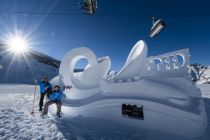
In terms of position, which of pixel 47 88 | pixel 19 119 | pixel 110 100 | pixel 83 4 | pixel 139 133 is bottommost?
pixel 139 133

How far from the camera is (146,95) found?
9.46 meters

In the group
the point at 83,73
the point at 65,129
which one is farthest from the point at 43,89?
the point at 65,129

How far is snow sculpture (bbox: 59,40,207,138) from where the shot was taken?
8.66 meters

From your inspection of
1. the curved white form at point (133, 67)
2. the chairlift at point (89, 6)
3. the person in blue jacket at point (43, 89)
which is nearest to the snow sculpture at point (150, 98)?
the curved white form at point (133, 67)

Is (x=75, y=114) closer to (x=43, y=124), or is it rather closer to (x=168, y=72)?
(x=43, y=124)

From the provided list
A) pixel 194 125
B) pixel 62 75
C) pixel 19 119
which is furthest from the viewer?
pixel 62 75

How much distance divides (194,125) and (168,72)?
3.38 meters

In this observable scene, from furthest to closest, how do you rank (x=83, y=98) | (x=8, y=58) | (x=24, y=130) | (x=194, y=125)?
(x=8, y=58)
(x=83, y=98)
(x=194, y=125)
(x=24, y=130)

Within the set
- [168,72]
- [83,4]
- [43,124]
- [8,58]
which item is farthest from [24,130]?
[8,58]

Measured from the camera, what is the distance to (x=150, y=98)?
927 cm

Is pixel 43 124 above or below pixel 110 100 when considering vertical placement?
below

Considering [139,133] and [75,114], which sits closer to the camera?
[139,133]

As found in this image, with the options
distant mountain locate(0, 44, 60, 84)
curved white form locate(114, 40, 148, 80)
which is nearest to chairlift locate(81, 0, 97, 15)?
curved white form locate(114, 40, 148, 80)

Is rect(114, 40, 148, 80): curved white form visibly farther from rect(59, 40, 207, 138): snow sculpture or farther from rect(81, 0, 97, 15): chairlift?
rect(81, 0, 97, 15): chairlift
